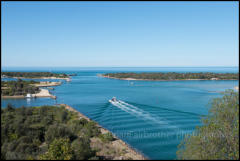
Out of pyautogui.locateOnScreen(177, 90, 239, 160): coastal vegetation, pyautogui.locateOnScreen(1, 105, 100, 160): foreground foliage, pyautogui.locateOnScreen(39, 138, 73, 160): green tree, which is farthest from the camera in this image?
pyautogui.locateOnScreen(1, 105, 100, 160): foreground foliage

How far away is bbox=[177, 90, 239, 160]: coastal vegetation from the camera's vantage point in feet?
22.4

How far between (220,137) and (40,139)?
913cm

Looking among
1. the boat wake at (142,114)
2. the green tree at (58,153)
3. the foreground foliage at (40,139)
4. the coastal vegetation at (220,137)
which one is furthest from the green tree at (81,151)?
the boat wake at (142,114)

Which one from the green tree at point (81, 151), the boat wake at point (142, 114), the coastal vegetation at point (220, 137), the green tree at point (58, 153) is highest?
the coastal vegetation at point (220, 137)

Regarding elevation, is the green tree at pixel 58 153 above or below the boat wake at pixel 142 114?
above

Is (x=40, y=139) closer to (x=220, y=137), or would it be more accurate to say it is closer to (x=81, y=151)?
(x=81, y=151)

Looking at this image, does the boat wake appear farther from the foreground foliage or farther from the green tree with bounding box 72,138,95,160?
the green tree with bounding box 72,138,95,160

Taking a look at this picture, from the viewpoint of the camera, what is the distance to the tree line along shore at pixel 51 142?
25.8 feet

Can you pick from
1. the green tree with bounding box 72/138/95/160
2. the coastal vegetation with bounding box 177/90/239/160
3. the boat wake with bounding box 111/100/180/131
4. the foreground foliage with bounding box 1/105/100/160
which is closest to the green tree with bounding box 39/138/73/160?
the foreground foliage with bounding box 1/105/100/160

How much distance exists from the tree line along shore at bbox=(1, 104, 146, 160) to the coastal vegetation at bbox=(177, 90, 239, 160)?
372cm

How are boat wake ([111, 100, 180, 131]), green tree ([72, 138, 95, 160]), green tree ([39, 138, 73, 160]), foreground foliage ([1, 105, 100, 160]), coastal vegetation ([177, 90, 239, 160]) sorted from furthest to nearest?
boat wake ([111, 100, 180, 131])
green tree ([72, 138, 95, 160])
foreground foliage ([1, 105, 100, 160])
green tree ([39, 138, 73, 160])
coastal vegetation ([177, 90, 239, 160])

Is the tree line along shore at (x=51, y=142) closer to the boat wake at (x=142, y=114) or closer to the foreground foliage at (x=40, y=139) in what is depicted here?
the foreground foliage at (x=40, y=139)

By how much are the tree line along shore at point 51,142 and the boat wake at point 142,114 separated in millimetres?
5112


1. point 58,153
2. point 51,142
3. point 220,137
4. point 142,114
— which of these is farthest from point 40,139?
point 142,114
